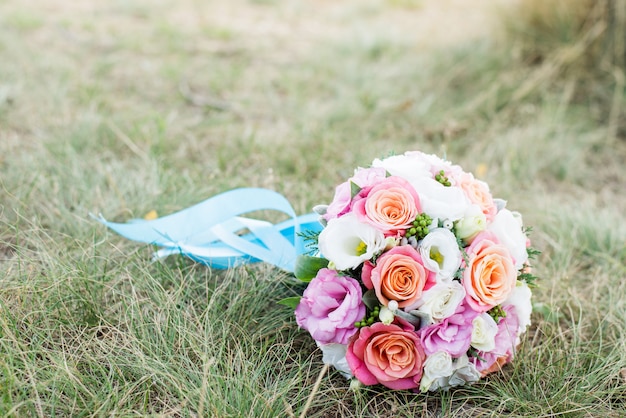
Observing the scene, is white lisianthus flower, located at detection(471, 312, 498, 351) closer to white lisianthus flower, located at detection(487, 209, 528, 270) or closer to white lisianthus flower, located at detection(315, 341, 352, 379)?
white lisianthus flower, located at detection(487, 209, 528, 270)

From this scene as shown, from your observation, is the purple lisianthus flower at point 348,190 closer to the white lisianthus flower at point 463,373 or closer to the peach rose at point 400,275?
the peach rose at point 400,275

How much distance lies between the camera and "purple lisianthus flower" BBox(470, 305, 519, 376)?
5.20 feet

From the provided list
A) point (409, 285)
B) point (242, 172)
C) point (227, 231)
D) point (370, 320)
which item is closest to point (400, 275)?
point (409, 285)

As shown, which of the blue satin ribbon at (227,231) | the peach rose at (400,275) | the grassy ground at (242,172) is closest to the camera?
the peach rose at (400,275)

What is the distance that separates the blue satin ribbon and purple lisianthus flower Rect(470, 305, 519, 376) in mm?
584

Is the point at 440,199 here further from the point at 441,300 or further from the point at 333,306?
the point at 333,306

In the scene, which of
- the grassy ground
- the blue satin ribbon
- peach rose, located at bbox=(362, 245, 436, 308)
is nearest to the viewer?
peach rose, located at bbox=(362, 245, 436, 308)

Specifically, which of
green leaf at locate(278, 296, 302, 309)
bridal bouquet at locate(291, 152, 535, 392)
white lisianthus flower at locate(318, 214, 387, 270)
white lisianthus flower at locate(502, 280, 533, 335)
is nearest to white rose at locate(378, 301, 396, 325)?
bridal bouquet at locate(291, 152, 535, 392)

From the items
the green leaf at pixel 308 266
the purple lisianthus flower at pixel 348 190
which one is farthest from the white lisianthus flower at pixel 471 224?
the green leaf at pixel 308 266

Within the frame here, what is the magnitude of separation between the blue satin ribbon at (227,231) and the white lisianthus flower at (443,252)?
0.46m

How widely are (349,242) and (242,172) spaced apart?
4.16ft

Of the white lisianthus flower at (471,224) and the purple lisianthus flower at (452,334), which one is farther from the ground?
the white lisianthus flower at (471,224)

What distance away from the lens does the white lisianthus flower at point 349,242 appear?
148cm

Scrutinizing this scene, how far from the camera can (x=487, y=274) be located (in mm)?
1505
